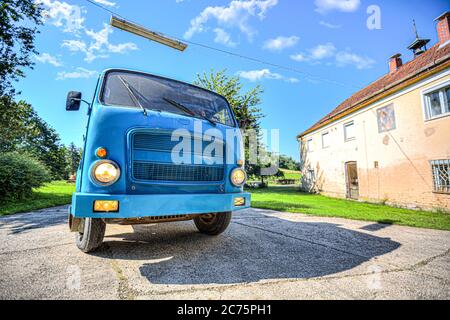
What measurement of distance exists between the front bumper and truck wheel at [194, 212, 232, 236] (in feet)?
2.90

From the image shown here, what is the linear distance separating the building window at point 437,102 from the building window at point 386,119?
1.49m

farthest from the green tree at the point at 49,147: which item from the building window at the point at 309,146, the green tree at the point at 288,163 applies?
the green tree at the point at 288,163

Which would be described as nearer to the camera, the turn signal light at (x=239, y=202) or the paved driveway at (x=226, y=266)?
the paved driveway at (x=226, y=266)

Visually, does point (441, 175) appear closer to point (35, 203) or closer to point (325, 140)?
point (325, 140)

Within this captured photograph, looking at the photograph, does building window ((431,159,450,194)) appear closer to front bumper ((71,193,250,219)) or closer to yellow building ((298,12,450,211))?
yellow building ((298,12,450,211))

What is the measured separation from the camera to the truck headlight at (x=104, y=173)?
204 cm

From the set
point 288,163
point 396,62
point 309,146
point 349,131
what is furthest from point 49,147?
point 288,163

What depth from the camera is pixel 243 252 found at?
9.04 feet

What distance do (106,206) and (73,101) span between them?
69.0 inches

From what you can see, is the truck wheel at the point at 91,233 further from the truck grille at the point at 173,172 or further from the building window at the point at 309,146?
the building window at the point at 309,146

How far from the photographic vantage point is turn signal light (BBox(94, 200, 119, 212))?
194 centimetres

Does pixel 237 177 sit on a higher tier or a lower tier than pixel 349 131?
lower

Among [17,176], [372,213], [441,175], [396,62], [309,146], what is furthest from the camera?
[309,146]
